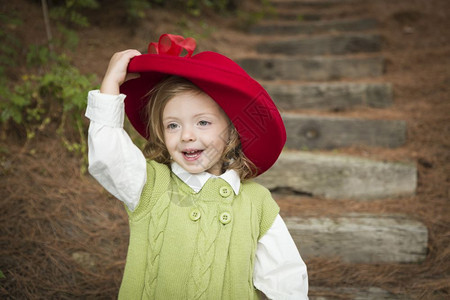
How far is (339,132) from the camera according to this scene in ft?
11.0

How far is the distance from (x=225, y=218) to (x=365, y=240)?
1287mm

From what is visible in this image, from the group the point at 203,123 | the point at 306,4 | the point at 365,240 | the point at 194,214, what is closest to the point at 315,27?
the point at 306,4

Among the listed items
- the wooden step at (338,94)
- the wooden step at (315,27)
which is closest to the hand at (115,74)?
the wooden step at (338,94)

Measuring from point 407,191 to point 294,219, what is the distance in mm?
1036

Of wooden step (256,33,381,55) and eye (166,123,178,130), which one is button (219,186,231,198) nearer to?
eye (166,123,178,130)

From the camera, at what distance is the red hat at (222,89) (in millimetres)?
1322

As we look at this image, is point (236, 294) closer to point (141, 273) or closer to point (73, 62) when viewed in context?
point (141, 273)

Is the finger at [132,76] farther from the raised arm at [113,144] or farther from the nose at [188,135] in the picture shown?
the nose at [188,135]

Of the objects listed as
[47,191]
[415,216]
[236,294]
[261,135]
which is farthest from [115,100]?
[415,216]

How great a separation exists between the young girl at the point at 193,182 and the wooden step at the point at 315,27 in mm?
4595

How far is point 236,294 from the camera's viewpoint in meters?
1.48

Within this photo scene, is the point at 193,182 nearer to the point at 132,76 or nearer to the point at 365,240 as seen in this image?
the point at 132,76

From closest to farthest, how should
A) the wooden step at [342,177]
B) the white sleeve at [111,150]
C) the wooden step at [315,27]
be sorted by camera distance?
the white sleeve at [111,150] → the wooden step at [342,177] → the wooden step at [315,27]

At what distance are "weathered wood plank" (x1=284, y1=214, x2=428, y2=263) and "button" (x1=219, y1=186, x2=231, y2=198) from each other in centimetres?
98
